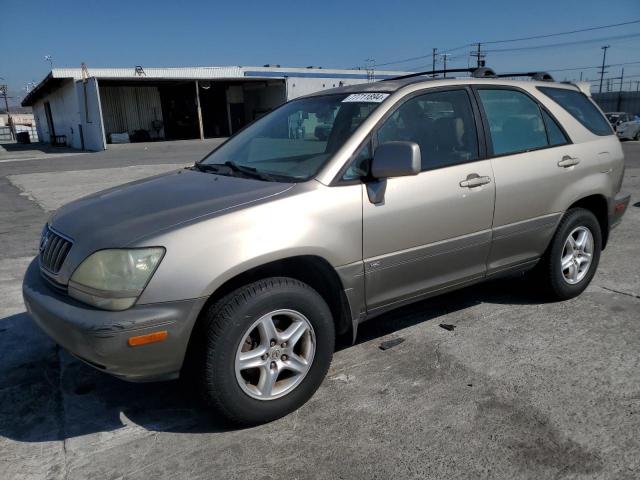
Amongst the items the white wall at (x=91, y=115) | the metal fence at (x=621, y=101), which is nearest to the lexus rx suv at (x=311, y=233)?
the white wall at (x=91, y=115)

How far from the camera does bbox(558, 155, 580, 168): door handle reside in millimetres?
3914

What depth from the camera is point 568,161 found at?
13.0ft

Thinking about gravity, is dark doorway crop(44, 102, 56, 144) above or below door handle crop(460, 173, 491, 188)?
above

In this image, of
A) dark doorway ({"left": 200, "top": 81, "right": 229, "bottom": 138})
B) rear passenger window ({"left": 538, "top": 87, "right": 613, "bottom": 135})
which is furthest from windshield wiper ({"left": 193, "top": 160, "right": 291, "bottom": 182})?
dark doorway ({"left": 200, "top": 81, "right": 229, "bottom": 138})

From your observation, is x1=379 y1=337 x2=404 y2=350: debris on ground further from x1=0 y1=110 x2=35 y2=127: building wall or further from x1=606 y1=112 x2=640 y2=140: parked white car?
x1=0 y1=110 x2=35 y2=127: building wall

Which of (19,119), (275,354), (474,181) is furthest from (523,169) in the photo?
(19,119)

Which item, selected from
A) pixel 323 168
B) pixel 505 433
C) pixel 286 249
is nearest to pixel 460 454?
pixel 505 433

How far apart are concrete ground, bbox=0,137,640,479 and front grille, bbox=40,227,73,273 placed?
849 millimetres

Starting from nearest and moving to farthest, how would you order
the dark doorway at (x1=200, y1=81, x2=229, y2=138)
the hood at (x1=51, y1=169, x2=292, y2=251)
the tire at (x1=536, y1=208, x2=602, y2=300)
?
1. the hood at (x1=51, y1=169, x2=292, y2=251)
2. the tire at (x1=536, y1=208, x2=602, y2=300)
3. the dark doorway at (x1=200, y1=81, x2=229, y2=138)

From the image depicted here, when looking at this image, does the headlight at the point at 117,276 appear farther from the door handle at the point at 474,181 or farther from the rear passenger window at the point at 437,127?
the door handle at the point at 474,181

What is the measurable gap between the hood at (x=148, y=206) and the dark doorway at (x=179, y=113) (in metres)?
36.4

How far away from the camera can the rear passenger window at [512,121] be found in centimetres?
366

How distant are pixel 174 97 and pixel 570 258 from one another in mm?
38243

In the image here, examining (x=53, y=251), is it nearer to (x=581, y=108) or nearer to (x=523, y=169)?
(x=523, y=169)
